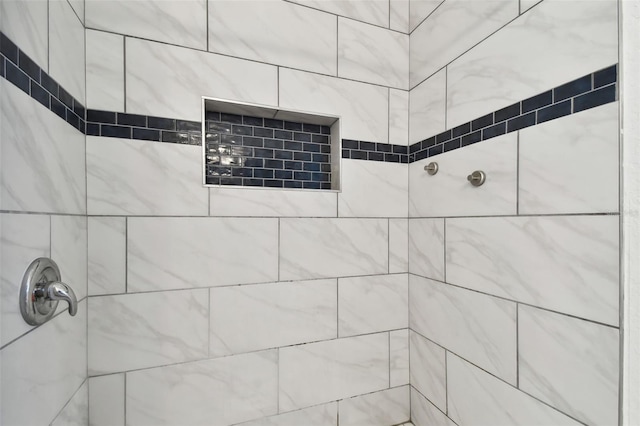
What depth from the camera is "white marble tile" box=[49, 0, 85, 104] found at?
875 mm

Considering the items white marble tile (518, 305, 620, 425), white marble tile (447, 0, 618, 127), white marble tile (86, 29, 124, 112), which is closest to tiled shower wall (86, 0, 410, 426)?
white marble tile (86, 29, 124, 112)

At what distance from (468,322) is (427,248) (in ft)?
1.17

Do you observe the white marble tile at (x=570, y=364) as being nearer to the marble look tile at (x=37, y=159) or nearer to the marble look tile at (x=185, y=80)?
the marble look tile at (x=185, y=80)

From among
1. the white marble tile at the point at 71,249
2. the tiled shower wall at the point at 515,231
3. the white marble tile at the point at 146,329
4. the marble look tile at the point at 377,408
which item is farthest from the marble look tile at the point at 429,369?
the white marble tile at the point at 71,249

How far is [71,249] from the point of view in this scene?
965mm

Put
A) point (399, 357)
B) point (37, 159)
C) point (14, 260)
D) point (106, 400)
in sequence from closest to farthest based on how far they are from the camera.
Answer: point (14, 260) < point (37, 159) < point (106, 400) < point (399, 357)

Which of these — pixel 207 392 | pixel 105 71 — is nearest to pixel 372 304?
pixel 207 392

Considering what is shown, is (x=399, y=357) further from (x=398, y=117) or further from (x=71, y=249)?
(x=71, y=249)

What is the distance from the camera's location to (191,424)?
1.18 meters

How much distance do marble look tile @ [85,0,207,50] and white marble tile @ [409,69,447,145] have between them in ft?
3.27

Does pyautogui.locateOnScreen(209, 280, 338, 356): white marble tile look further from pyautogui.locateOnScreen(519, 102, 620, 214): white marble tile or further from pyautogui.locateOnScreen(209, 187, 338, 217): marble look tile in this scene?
pyautogui.locateOnScreen(519, 102, 620, 214): white marble tile

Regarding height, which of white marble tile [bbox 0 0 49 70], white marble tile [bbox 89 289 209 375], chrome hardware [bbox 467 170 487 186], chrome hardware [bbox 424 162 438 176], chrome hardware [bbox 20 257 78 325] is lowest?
white marble tile [bbox 89 289 209 375]

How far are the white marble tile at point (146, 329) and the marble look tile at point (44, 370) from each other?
0.16ft

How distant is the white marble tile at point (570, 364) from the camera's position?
2.53ft
